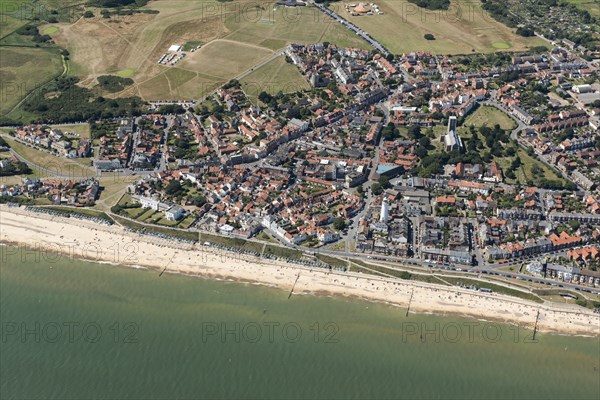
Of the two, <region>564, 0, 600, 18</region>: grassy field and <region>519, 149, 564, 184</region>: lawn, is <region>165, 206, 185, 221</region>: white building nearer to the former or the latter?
<region>519, 149, 564, 184</region>: lawn

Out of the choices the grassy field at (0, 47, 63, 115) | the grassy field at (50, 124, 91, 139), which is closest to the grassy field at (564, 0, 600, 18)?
the grassy field at (50, 124, 91, 139)

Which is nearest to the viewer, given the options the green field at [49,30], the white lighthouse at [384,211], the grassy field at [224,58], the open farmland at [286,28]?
the white lighthouse at [384,211]

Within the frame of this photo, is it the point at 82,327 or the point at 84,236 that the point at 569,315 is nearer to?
the point at 82,327

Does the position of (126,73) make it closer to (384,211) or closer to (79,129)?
(79,129)

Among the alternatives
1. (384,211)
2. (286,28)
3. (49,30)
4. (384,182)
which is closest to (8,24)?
(49,30)

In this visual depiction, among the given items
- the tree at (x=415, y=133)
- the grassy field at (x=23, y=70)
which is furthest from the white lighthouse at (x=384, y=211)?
the grassy field at (x=23, y=70)

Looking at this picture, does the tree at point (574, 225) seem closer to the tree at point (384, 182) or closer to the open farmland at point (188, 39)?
the tree at point (384, 182)
